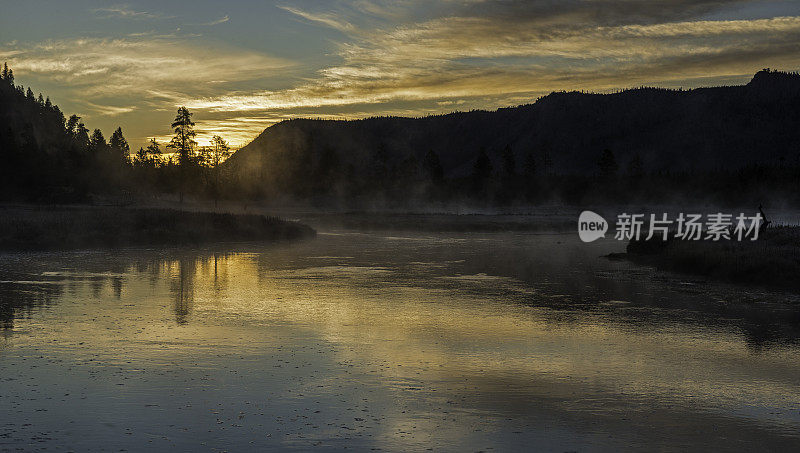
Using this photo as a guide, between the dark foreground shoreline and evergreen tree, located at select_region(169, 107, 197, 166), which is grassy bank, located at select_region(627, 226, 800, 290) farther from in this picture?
evergreen tree, located at select_region(169, 107, 197, 166)

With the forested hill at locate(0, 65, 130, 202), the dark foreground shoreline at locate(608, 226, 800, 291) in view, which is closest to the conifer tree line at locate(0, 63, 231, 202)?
the forested hill at locate(0, 65, 130, 202)

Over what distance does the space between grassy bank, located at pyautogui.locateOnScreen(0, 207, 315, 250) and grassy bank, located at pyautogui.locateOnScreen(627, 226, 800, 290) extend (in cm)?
3152

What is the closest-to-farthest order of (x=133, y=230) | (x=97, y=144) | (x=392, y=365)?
1. (x=392, y=365)
2. (x=133, y=230)
3. (x=97, y=144)

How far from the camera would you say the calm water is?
11.1 m

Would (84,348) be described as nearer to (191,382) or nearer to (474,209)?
(191,382)

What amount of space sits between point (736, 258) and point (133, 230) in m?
41.0

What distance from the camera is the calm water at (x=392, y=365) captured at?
11117mm

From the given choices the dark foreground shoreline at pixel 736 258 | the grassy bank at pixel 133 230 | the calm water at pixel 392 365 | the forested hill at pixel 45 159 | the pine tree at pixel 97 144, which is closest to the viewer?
the calm water at pixel 392 365

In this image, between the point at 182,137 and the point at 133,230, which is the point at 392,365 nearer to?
the point at 133,230

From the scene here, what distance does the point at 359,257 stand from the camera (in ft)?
145

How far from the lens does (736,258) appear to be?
114 feet

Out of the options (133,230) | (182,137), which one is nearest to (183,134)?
(182,137)

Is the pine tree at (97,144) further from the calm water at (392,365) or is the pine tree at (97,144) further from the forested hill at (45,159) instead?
the calm water at (392,365)

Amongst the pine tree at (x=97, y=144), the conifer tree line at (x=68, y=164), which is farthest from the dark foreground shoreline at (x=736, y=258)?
the pine tree at (x=97, y=144)
